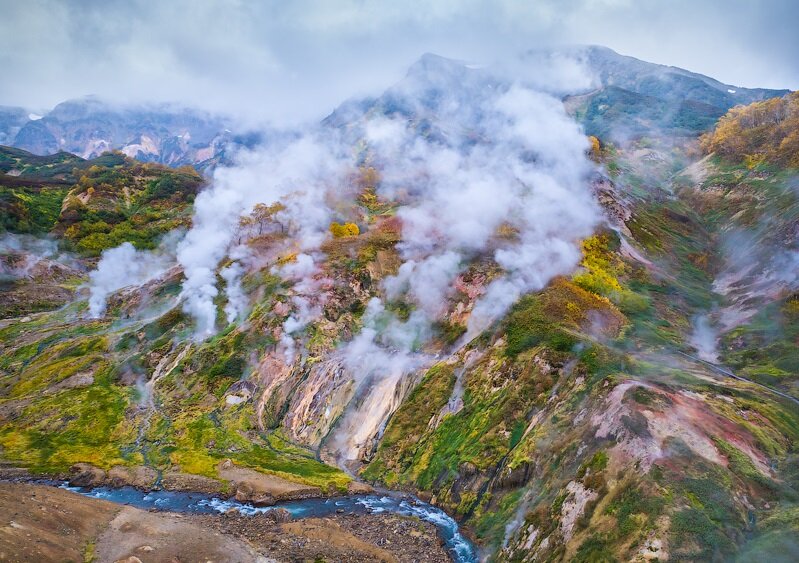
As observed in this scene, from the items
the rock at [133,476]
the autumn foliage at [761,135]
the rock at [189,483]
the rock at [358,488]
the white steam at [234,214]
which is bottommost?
the rock at [133,476]

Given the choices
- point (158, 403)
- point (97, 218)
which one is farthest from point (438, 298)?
point (97, 218)

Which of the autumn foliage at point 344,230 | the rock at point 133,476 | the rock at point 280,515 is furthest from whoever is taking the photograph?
the autumn foliage at point 344,230

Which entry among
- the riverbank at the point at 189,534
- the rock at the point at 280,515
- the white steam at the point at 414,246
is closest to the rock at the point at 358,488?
the riverbank at the point at 189,534

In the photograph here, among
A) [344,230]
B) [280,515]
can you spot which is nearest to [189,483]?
[280,515]

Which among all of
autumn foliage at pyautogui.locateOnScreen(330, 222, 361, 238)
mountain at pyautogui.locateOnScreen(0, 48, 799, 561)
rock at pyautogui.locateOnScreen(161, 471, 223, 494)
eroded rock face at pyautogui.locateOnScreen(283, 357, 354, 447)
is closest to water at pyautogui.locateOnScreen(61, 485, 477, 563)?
rock at pyautogui.locateOnScreen(161, 471, 223, 494)

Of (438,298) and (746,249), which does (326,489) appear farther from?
(746,249)

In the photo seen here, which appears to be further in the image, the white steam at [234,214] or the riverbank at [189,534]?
the white steam at [234,214]

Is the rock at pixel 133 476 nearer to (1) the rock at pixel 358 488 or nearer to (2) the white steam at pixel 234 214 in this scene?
(1) the rock at pixel 358 488
